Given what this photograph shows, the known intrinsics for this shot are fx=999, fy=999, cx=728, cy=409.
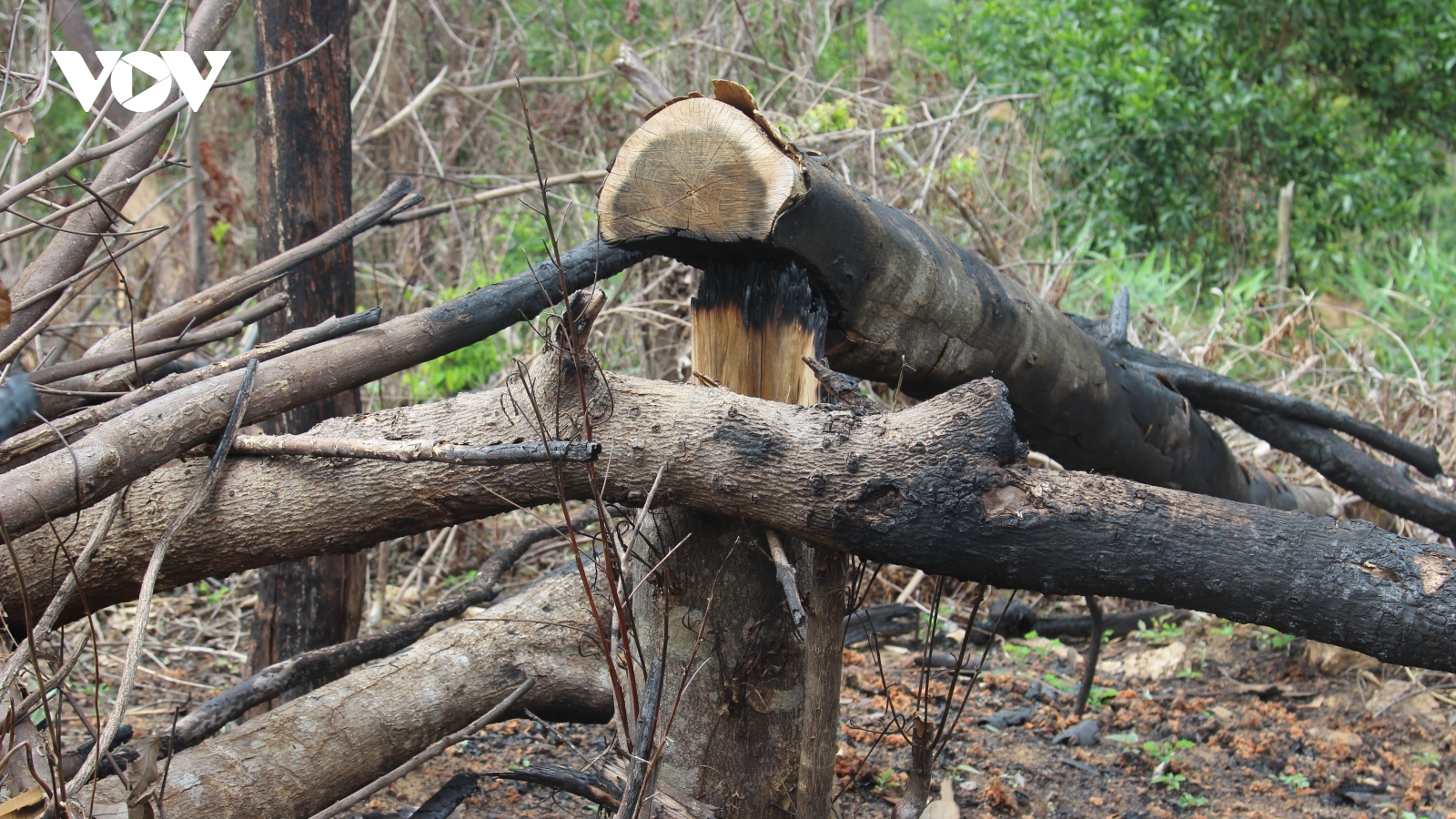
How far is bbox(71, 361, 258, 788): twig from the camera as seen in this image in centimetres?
175

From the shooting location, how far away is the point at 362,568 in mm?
3424

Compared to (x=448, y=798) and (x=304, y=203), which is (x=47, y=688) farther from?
(x=304, y=203)

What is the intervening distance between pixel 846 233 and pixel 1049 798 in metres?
2.00

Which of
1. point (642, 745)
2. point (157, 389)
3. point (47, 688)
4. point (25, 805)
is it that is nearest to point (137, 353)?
point (157, 389)

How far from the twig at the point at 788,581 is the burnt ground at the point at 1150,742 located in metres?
0.90

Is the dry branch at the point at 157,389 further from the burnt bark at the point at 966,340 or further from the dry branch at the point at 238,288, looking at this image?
the burnt bark at the point at 966,340

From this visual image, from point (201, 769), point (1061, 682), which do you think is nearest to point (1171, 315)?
point (1061, 682)

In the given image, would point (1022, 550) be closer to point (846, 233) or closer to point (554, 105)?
point (846, 233)

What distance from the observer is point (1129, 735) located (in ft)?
11.9

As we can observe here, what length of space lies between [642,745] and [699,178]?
1153 millimetres

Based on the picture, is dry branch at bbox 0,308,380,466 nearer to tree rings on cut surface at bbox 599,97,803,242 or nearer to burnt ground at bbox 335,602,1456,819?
tree rings on cut surface at bbox 599,97,803,242

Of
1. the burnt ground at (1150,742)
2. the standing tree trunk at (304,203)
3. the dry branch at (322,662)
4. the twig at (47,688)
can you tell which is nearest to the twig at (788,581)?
the dry branch at (322,662)

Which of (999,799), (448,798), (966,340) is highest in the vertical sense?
(966,340)

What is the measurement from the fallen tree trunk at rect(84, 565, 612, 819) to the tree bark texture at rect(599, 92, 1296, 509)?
0.92 meters
